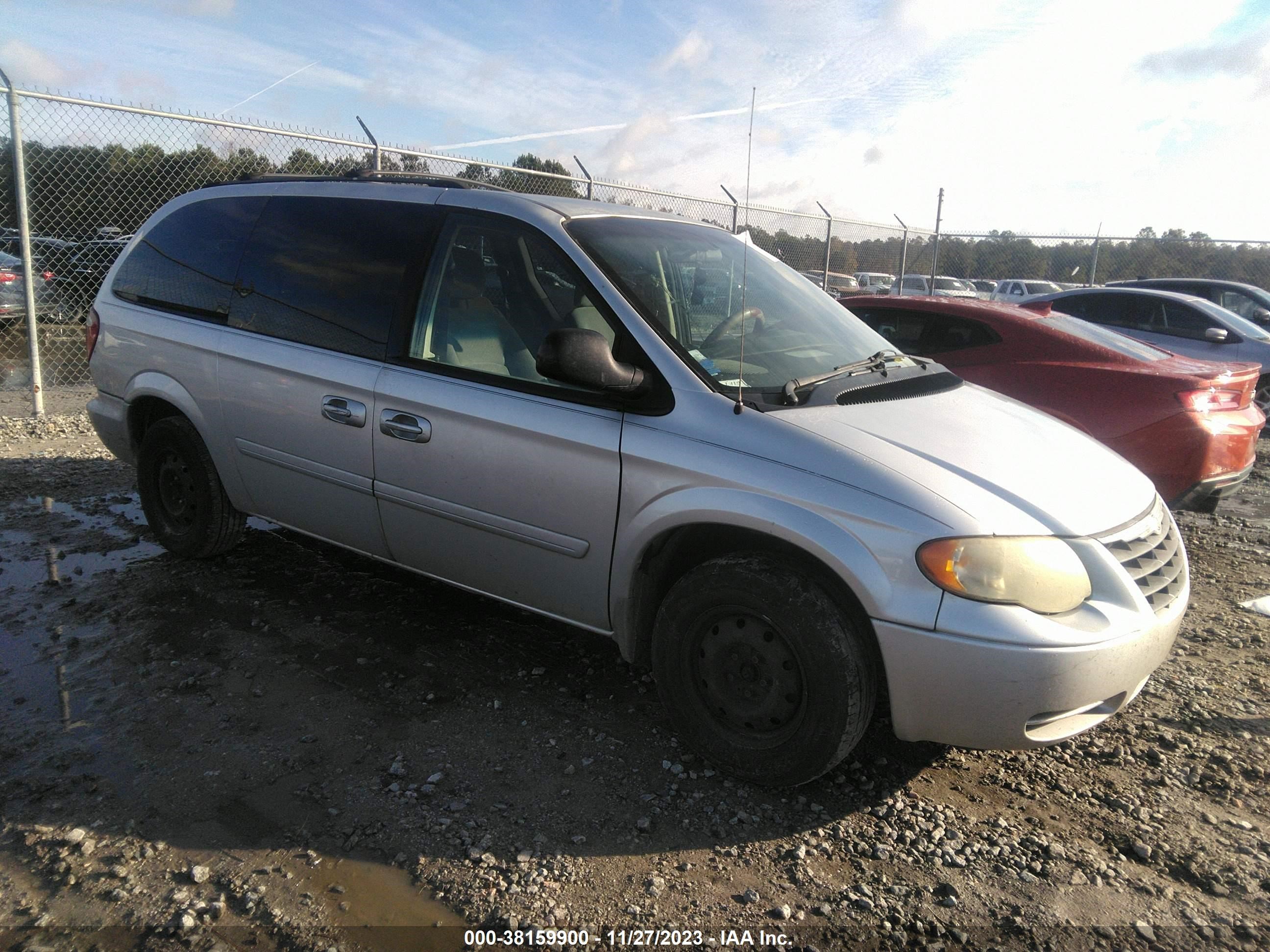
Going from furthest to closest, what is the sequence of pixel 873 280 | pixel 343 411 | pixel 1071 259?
pixel 873 280 < pixel 1071 259 < pixel 343 411

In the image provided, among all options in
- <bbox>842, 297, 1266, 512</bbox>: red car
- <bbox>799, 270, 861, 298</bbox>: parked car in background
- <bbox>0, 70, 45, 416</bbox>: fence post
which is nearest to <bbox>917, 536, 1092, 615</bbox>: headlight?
<bbox>842, 297, 1266, 512</bbox>: red car

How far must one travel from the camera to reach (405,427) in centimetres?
350

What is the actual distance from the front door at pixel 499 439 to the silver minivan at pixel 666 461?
1cm

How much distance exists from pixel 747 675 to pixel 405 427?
1.63m

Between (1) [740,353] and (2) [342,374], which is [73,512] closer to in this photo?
(2) [342,374]

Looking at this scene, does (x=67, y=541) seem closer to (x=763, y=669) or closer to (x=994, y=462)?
(x=763, y=669)

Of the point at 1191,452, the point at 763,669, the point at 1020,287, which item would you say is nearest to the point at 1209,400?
the point at 1191,452

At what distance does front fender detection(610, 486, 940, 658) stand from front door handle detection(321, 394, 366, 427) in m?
1.31

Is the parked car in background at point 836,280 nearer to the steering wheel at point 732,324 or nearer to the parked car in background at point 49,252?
the parked car in background at point 49,252

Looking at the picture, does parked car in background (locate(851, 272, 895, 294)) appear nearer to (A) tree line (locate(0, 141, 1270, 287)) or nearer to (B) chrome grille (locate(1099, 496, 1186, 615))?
(A) tree line (locate(0, 141, 1270, 287))

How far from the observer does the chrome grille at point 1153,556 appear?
2.82 m

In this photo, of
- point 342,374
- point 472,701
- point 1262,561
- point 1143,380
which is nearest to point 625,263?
point 342,374

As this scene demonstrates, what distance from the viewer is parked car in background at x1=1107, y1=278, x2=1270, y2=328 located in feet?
39.1

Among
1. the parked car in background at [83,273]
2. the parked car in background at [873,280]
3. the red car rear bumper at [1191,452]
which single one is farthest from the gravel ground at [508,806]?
the parked car in background at [873,280]
